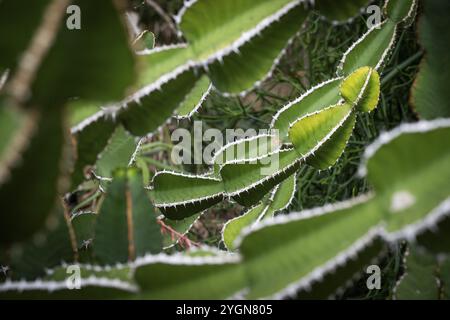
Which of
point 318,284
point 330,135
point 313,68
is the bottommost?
point 318,284

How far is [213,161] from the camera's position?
811 mm

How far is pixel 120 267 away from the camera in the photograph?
→ 19.7 inches

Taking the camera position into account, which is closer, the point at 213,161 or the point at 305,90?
the point at 213,161

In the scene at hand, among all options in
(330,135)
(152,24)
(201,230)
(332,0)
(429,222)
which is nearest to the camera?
(429,222)

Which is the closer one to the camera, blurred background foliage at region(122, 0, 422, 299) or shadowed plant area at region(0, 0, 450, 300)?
shadowed plant area at region(0, 0, 450, 300)

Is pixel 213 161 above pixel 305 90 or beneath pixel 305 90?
beneath

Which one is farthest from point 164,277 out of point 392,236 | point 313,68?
point 313,68

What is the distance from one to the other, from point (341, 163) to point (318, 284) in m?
0.79

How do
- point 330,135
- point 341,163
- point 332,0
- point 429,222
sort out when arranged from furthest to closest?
point 341,163 → point 330,135 → point 332,0 → point 429,222

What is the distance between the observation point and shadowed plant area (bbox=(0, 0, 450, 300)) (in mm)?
344

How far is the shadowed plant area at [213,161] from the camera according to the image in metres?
0.34

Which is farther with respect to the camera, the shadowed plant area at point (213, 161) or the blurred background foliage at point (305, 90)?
the blurred background foliage at point (305, 90)

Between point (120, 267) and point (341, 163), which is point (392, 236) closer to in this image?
point (120, 267)

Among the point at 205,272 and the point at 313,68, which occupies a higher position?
the point at 313,68
